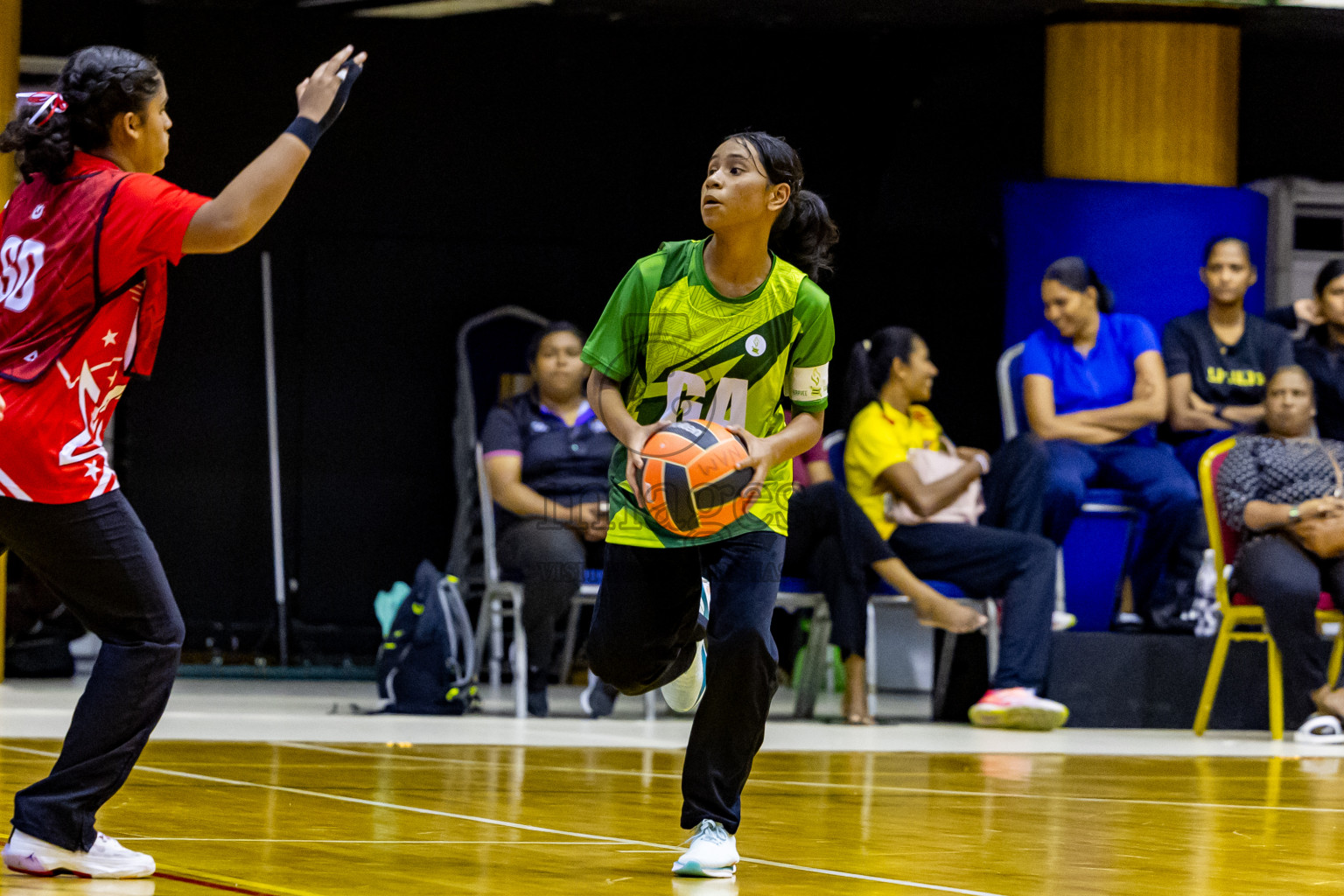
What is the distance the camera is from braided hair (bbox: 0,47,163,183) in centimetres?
299

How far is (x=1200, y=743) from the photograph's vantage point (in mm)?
6695

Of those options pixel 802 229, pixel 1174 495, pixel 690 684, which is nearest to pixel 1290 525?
pixel 1174 495

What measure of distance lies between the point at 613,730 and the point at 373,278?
14.3 ft

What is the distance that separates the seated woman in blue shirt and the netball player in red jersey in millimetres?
4842

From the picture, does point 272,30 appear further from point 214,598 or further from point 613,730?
point 613,730

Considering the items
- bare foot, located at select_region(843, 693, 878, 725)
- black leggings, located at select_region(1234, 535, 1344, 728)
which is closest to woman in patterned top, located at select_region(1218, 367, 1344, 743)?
black leggings, located at select_region(1234, 535, 1344, 728)

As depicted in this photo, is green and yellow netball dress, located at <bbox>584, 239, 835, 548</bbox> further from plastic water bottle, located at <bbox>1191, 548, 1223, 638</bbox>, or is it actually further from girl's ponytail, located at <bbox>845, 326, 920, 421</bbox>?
plastic water bottle, located at <bbox>1191, 548, 1223, 638</bbox>

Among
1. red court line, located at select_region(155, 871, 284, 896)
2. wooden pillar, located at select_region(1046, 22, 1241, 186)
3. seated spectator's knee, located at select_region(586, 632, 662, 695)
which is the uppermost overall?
wooden pillar, located at select_region(1046, 22, 1241, 186)

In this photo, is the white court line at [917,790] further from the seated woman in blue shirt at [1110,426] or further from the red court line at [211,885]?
the seated woman in blue shirt at [1110,426]

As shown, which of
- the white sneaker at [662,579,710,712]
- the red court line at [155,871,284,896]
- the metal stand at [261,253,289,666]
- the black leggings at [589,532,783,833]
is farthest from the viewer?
the metal stand at [261,253,289,666]

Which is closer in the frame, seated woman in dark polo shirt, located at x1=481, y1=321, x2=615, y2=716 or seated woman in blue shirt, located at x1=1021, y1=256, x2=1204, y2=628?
seated woman in dark polo shirt, located at x1=481, y1=321, x2=615, y2=716

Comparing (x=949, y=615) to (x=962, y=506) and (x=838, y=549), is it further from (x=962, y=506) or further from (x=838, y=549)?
(x=962, y=506)

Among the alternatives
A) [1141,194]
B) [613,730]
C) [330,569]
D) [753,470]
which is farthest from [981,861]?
[330,569]

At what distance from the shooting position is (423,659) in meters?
7.06
